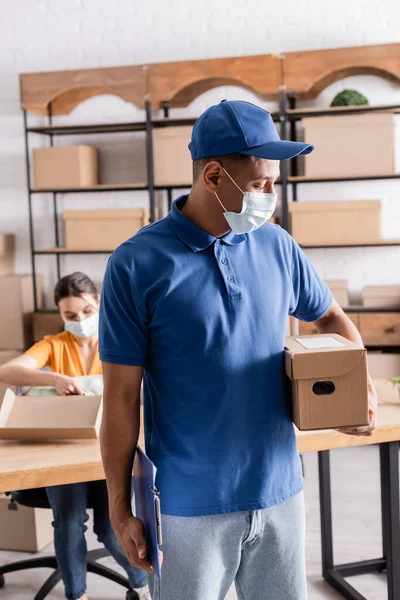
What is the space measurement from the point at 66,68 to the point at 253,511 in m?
4.01

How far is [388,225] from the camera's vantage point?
4500 millimetres

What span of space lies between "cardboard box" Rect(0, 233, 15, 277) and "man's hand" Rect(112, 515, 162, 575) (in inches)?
139

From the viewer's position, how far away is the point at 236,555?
1337mm

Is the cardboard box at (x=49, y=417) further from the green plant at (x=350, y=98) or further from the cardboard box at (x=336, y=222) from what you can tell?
the green plant at (x=350, y=98)

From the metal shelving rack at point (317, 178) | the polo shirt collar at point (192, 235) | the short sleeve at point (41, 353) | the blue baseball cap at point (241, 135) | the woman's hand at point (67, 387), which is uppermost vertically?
the metal shelving rack at point (317, 178)

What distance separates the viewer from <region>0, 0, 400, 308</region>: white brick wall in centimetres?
445

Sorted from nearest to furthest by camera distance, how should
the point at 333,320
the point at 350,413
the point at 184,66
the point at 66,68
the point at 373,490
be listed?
the point at 350,413
the point at 333,320
the point at 373,490
the point at 184,66
the point at 66,68

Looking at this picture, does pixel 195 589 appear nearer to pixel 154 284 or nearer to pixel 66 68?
pixel 154 284

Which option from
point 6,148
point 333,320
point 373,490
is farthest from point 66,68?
point 333,320

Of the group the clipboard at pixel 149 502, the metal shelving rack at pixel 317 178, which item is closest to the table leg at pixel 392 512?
the clipboard at pixel 149 502

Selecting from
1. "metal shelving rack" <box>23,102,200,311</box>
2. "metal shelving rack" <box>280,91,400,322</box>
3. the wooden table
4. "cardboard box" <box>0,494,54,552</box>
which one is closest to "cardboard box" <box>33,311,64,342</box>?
"metal shelving rack" <box>23,102,200,311</box>

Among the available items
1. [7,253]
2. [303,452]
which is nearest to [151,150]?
[7,253]

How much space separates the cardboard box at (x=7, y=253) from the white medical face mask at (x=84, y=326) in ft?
6.29

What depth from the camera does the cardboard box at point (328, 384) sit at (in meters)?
1.35
